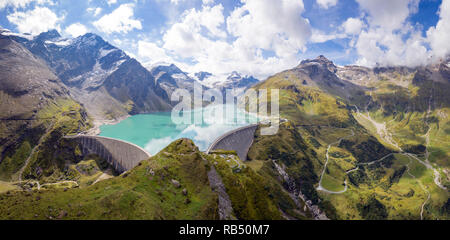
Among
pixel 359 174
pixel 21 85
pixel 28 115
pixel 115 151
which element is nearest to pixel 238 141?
pixel 115 151

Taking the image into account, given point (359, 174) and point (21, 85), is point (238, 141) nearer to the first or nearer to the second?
point (359, 174)

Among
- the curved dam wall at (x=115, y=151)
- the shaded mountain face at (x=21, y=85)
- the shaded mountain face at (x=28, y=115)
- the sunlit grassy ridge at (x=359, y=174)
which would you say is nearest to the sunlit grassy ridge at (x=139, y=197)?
the curved dam wall at (x=115, y=151)

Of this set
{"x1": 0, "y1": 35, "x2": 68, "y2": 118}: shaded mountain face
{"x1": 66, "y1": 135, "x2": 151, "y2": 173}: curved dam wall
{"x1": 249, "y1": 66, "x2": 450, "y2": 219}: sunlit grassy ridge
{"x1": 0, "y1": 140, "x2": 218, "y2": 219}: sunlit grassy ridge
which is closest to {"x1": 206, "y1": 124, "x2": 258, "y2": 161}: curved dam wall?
{"x1": 249, "y1": 66, "x2": 450, "y2": 219}: sunlit grassy ridge

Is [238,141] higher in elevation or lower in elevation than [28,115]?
lower

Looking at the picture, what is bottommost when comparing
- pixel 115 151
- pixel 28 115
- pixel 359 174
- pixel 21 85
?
pixel 359 174

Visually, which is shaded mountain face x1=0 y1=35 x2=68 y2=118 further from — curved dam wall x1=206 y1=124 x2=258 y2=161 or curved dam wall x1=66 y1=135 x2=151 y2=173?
curved dam wall x1=206 y1=124 x2=258 y2=161

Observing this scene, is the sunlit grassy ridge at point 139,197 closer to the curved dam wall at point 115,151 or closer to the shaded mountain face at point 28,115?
the curved dam wall at point 115,151
